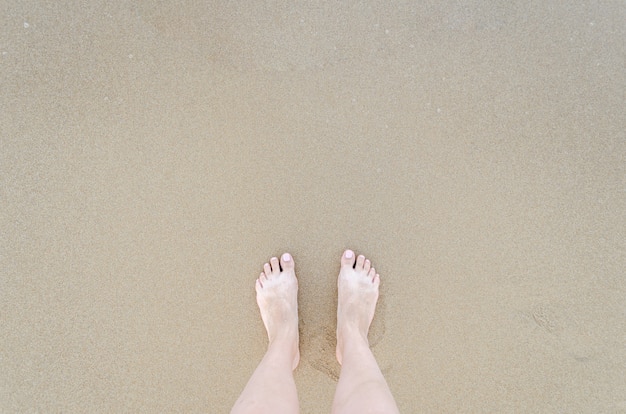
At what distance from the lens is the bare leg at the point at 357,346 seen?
3.68 ft

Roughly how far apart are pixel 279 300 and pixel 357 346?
0.95 feet

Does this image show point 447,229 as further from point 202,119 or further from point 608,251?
point 202,119

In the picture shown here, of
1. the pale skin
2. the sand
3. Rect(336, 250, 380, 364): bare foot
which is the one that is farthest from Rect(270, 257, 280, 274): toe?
Rect(336, 250, 380, 364): bare foot

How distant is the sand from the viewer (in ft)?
4.88

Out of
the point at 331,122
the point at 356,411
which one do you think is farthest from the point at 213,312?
the point at 331,122

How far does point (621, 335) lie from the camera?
150 centimetres

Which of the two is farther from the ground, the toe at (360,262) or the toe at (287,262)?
the toe at (360,262)

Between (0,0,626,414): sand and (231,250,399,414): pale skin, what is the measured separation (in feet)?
0.44

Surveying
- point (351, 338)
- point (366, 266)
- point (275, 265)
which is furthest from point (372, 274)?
point (275, 265)

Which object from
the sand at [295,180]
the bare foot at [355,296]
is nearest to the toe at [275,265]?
the sand at [295,180]

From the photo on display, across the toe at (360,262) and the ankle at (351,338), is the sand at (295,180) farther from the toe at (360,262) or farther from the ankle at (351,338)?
the ankle at (351,338)

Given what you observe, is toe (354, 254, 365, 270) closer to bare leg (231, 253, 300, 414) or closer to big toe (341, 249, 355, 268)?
big toe (341, 249, 355, 268)

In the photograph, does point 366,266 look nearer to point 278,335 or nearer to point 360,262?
point 360,262

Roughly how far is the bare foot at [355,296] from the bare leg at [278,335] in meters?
0.16
